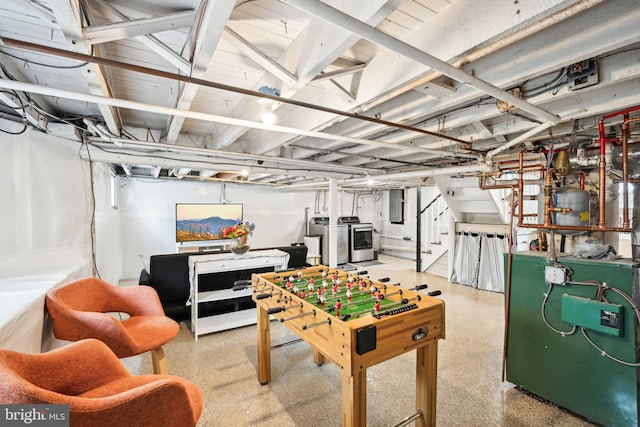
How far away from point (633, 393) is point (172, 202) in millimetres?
7638

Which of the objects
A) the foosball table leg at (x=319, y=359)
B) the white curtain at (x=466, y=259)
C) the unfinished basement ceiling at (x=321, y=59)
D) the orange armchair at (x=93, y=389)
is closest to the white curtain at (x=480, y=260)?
the white curtain at (x=466, y=259)

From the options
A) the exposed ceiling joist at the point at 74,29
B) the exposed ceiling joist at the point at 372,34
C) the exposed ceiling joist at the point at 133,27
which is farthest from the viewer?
the exposed ceiling joist at the point at 133,27

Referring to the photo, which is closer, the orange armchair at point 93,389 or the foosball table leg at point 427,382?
the orange armchair at point 93,389

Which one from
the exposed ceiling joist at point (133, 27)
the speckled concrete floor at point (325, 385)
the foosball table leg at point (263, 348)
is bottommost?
the speckled concrete floor at point (325, 385)

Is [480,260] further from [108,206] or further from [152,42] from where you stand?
[108,206]

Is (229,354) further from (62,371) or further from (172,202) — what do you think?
(172,202)

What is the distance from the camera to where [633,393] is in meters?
1.81

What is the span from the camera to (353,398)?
145 centimetres

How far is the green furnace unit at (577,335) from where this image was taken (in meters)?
1.81

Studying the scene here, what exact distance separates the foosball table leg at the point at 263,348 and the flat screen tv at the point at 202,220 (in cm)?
461

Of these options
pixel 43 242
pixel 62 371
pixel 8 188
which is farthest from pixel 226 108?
pixel 62 371

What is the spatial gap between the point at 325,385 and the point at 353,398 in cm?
108

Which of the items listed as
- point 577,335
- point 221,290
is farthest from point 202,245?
point 577,335

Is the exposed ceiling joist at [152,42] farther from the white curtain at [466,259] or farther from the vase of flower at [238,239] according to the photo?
the white curtain at [466,259]
